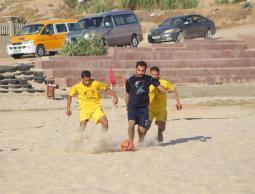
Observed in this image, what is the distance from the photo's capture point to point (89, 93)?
12.4 metres

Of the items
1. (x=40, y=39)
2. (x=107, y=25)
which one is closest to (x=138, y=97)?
(x=107, y=25)

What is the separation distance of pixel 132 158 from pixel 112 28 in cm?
2062

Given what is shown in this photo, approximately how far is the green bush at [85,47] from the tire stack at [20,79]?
166 centimetres

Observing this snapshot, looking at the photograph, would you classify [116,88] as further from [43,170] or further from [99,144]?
[43,170]

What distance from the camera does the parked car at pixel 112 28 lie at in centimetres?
3134

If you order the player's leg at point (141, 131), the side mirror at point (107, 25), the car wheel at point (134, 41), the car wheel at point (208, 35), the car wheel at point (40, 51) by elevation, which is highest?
the side mirror at point (107, 25)

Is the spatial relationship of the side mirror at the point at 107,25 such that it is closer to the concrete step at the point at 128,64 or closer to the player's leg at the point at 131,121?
the concrete step at the point at 128,64

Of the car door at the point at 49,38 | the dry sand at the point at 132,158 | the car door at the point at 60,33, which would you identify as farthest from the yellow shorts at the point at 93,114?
the car door at the point at 60,33

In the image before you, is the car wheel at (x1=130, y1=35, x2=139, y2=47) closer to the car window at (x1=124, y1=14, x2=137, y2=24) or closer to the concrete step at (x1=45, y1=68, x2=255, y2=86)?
the car window at (x1=124, y1=14, x2=137, y2=24)

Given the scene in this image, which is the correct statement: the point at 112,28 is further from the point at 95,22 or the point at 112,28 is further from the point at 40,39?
the point at 40,39

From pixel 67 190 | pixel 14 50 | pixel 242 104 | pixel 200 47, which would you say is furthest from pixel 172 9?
pixel 67 190

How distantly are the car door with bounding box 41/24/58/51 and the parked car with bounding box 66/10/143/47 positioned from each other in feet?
8.06

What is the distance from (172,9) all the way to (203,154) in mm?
39693

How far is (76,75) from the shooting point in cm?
2591
